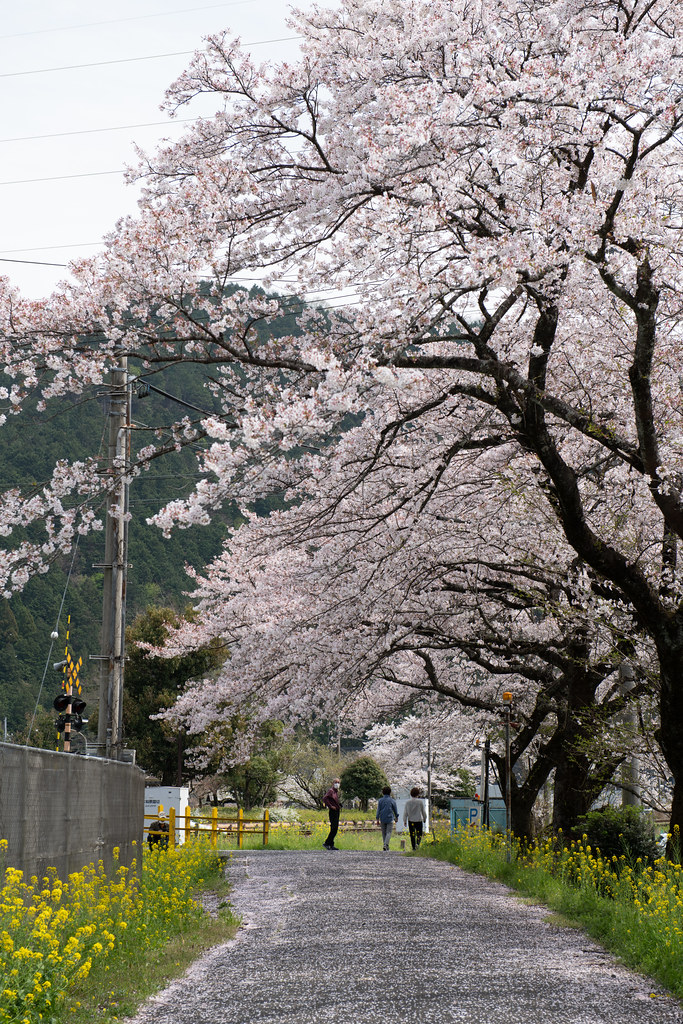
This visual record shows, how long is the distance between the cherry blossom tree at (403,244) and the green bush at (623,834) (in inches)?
74.0

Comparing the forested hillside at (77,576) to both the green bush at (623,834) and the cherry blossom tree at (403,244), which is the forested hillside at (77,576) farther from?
the cherry blossom tree at (403,244)

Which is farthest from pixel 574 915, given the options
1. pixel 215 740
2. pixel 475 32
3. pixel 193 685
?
pixel 215 740

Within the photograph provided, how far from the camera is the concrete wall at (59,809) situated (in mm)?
5855

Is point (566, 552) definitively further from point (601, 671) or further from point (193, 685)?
point (193, 685)

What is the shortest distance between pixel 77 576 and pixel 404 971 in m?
62.7

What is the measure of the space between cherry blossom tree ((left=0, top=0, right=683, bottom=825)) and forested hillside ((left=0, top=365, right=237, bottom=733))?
4879cm

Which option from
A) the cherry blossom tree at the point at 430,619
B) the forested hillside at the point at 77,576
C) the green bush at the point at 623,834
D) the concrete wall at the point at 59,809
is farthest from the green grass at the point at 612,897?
the forested hillside at the point at 77,576

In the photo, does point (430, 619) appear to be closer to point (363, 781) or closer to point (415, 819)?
point (415, 819)

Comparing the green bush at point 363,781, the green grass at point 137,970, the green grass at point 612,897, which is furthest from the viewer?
the green bush at point 363,781

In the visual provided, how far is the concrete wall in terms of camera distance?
5.86m

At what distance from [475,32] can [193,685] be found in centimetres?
1385

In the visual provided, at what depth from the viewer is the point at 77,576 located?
6638cm

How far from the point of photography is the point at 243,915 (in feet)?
32.6

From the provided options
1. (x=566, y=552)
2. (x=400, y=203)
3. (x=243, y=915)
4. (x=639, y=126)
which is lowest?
(x=243, y=915)
